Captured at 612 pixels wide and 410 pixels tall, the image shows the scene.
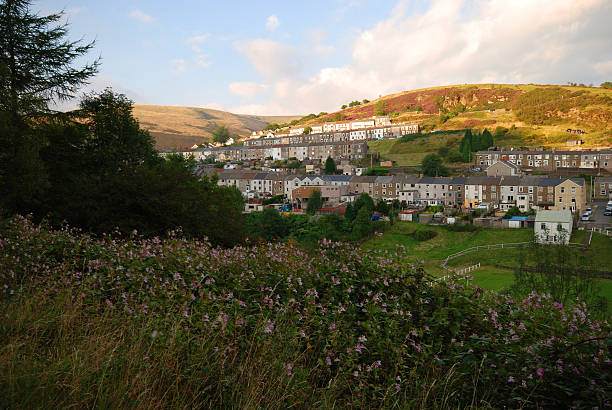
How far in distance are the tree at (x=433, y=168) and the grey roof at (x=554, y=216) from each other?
28801 millimetres

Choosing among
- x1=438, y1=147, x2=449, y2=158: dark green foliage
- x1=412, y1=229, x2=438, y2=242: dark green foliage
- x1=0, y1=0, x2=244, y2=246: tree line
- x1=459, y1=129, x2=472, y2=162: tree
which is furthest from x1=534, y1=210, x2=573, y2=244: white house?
x1=438, y1=147, x2=449, y2=158: dark green foliage

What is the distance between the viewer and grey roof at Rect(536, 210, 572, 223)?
38822mm

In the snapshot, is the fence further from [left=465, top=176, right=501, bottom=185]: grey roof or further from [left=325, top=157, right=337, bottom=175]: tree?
[left=325, top=157, right=337, bottom=175]: tree

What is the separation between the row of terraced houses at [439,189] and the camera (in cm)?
5278

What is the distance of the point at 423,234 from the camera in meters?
44.1

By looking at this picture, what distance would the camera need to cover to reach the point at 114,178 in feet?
38.5

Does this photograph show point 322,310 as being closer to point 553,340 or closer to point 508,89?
point 553,340

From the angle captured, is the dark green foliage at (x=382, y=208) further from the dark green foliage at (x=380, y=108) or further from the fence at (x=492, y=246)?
the dark green foliage at (x=380, y=108)

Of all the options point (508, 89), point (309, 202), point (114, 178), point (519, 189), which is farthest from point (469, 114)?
Answer: point (114, 178)

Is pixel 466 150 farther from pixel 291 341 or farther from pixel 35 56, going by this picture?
pixel 291 341

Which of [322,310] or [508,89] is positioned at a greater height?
[508,89]

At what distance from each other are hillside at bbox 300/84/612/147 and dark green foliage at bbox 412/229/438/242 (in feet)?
193

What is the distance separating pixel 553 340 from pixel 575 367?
0.33 meters

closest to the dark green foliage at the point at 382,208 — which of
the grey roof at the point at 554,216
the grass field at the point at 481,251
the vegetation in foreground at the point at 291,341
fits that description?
the grass field at the point at 481,251
